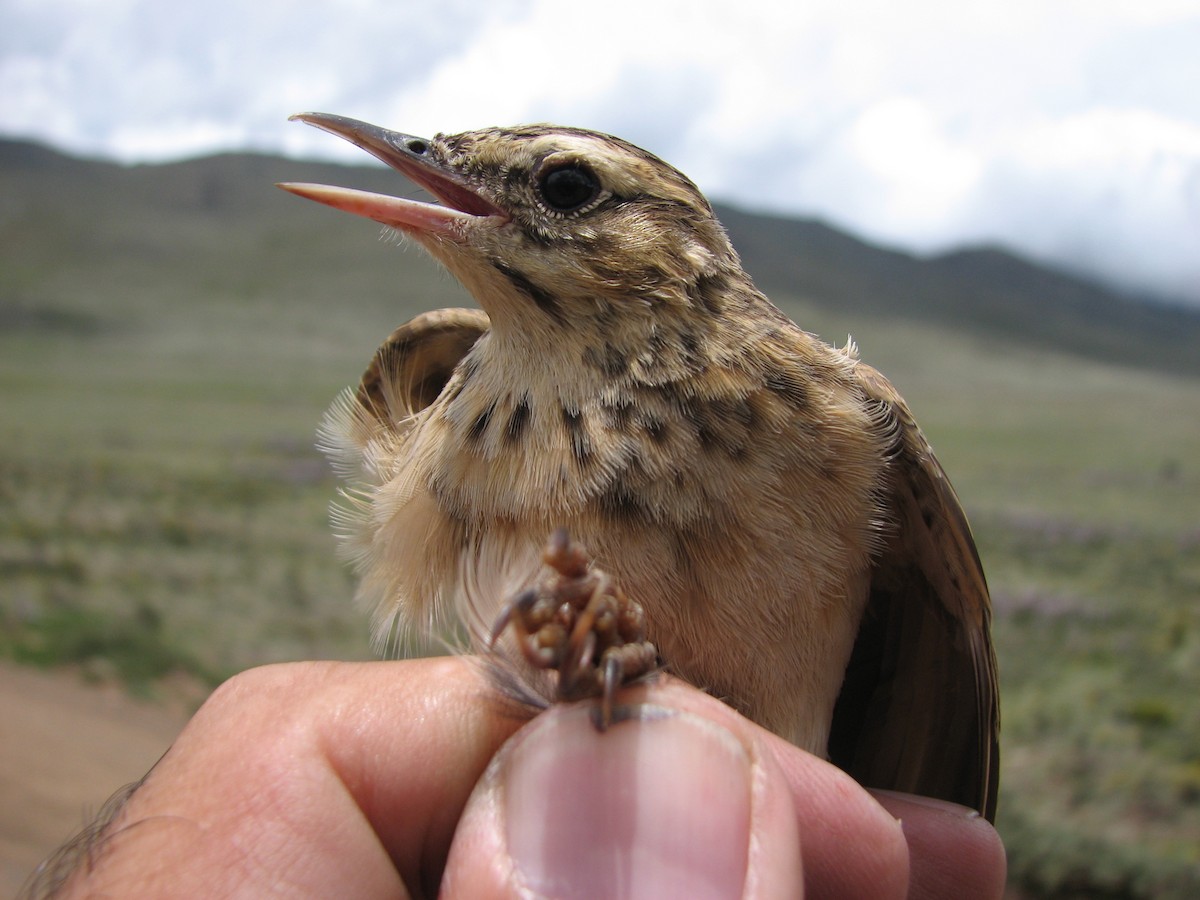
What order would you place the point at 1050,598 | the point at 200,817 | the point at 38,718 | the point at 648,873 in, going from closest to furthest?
the point at 648,873 → the point at 200,817 → the point at 38,718 → the point at 1050,598

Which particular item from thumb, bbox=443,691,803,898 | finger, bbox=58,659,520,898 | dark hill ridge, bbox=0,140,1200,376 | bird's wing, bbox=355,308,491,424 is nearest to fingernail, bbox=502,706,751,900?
thumb, bbox=443,691,803,898

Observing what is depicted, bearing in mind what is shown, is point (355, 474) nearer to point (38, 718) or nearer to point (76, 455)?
point (38, 718)

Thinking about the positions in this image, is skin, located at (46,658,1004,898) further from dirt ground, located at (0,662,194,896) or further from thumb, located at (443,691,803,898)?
dirt ground, located at (0,662,194,896)

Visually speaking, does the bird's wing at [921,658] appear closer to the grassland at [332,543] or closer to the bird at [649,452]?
the bird at [649,452]

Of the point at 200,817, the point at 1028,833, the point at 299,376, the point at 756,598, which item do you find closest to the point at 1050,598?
the point at 1028,833

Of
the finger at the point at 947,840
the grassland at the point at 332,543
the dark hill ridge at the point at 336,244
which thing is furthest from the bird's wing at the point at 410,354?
the dark hill ridge at the point at 336,244
